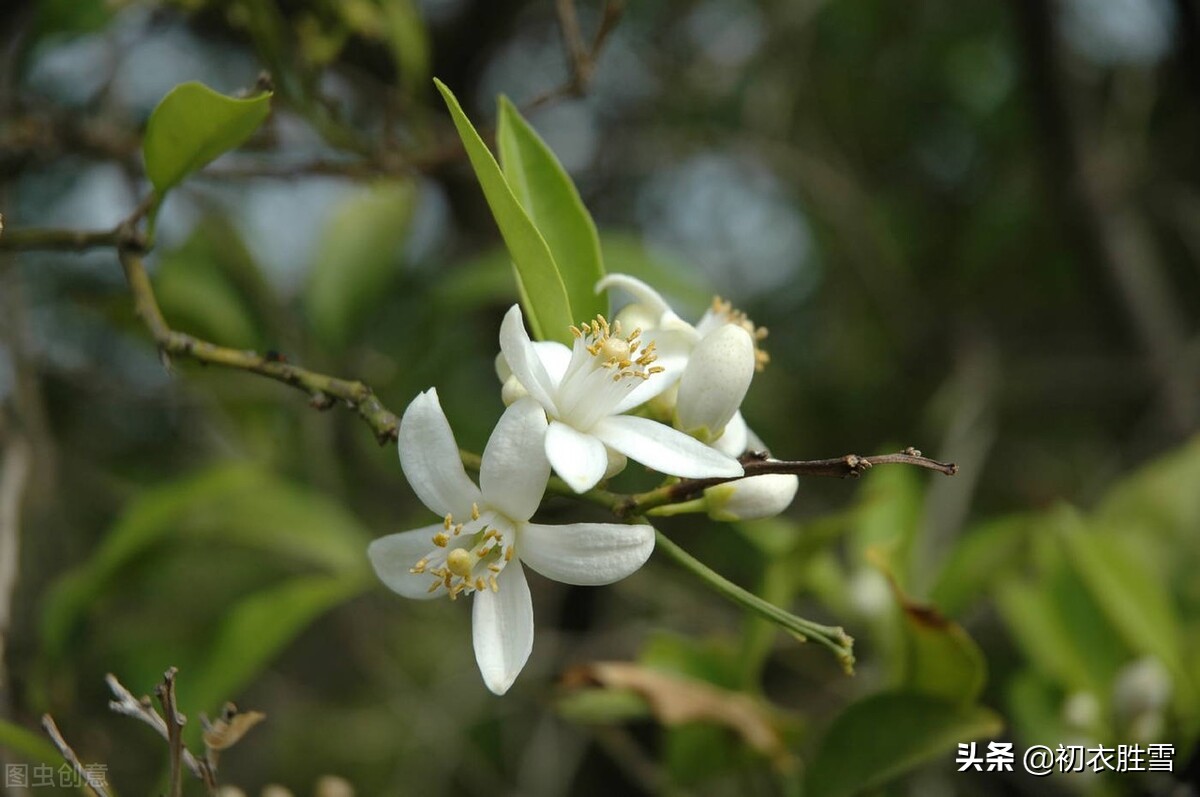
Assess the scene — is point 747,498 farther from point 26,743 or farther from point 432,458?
point 26,743

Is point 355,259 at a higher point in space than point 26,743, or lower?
higher

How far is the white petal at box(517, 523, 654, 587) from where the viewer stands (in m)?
0.60

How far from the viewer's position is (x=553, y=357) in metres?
0.66

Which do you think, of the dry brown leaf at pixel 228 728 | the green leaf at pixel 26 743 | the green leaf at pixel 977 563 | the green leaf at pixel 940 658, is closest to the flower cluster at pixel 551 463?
the dry brown leaf at pixel 228 728

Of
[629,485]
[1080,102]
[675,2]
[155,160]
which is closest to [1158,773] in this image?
[629,485]

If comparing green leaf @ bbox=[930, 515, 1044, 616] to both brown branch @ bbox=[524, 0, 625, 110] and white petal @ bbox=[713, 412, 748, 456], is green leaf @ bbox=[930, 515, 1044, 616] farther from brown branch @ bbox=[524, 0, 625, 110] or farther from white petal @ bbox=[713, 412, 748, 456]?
brown branch @ bbox=[524, 0, 625, 110]

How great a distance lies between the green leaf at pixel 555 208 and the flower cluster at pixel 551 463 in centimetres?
7

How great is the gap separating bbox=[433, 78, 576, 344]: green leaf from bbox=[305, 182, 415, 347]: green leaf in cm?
90

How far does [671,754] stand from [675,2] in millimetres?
1847

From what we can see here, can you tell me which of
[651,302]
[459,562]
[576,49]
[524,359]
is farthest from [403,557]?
[576,49]

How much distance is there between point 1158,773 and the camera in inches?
40.4

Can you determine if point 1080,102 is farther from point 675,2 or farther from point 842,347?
point 675,2

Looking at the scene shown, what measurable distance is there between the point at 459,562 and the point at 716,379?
20 centimetres

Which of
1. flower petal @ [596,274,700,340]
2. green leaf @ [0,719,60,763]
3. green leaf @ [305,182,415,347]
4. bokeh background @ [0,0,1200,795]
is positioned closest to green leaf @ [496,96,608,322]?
flower petal @ [596,274,700,340]
